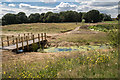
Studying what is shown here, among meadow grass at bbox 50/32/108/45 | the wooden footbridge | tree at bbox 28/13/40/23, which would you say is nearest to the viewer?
the wooden footbridge

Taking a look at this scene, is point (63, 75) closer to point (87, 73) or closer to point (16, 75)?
point (87, 73)

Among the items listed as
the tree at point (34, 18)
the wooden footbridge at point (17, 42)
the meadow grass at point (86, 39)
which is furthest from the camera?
the tree at point (34, 18)

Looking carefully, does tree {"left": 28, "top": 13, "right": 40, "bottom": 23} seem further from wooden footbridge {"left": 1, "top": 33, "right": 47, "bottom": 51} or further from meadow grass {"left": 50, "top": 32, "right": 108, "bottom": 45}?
wooden footbridge {"left": 1, "top": 33, "right": 47, "bottom": 51}

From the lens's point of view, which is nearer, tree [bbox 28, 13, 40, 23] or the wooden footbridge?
the wooden footbridge

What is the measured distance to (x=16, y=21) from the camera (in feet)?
260

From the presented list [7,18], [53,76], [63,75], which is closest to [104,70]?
[63,75]

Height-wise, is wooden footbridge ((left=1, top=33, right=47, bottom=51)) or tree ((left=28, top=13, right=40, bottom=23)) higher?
tree ((left=28, top=13, right=40, bottom=23))

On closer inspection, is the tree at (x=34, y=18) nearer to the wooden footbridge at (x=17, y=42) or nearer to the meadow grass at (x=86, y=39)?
the meadow grass at (x=86, y=39)

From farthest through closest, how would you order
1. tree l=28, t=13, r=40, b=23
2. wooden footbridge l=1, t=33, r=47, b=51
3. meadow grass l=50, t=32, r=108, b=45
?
tree l=28, t=13, r=40, b=23, meadow grass l=50, t=32, r=108, b=45, wooden footbridge l=1, t=33, r=47, b=51

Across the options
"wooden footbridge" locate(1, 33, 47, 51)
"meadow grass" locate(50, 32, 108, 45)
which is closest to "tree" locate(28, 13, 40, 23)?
"meadow grass" locate(50, 32, 108, 45)

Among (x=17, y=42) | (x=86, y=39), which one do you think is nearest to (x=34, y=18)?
(x=86, y=39)

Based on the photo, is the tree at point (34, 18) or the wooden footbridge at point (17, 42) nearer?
the wooden footbridge at point (17, 42)

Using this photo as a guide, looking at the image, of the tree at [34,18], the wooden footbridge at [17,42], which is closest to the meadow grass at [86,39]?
the wooden footbridge at [17,42]

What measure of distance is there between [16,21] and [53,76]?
79294 millimetres
